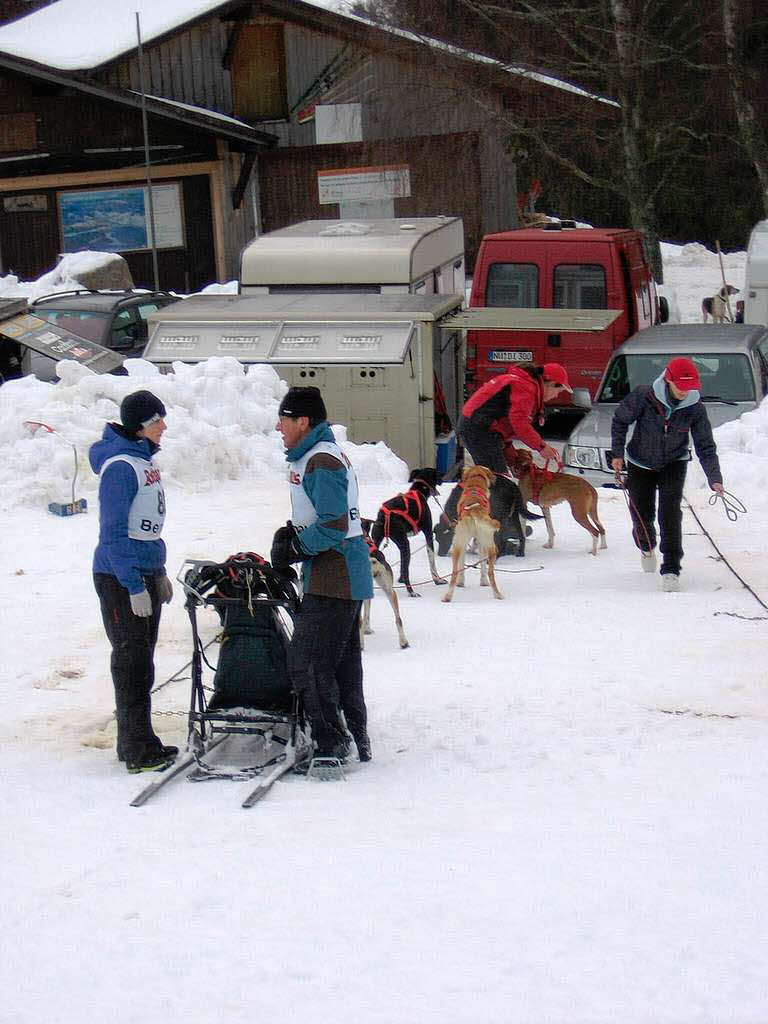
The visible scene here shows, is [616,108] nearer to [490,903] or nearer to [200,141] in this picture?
[200,141]

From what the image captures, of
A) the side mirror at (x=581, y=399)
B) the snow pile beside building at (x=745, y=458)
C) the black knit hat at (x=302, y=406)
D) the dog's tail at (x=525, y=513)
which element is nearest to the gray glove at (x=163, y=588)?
the black knit hat at (x=302, y=406)

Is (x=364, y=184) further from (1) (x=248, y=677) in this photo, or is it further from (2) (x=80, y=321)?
(1) (x=248, y=677)

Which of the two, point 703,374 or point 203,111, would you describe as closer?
point 703,374

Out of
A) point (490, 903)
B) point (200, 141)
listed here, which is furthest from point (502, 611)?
point (200, 141)

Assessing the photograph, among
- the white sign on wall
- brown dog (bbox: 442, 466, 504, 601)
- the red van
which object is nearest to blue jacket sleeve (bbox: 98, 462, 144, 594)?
brown dog (bbox: 442, 466, 504, 601)

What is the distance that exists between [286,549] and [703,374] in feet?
26.5

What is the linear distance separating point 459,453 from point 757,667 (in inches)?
263

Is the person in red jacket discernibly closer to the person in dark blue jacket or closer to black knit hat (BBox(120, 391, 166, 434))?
the person in dark blue jacket

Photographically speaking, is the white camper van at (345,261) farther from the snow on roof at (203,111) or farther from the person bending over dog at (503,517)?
the snow on roof at (203,111)

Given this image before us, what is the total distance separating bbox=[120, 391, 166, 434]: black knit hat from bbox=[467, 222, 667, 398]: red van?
357 inches

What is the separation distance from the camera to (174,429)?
11.5 metres

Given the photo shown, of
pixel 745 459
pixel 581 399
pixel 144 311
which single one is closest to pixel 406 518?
pixel 745 459

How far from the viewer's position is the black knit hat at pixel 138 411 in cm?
551

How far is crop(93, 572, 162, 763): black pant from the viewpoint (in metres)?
5.60
